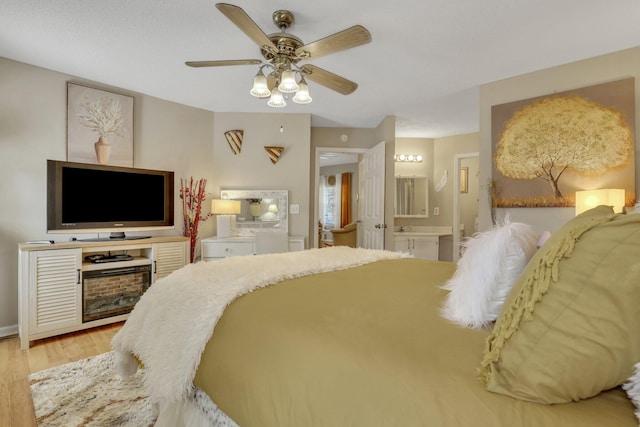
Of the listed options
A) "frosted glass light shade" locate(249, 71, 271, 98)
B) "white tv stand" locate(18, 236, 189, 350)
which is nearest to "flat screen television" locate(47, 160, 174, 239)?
"white tv stand" locate(18, 236, 189, 350)

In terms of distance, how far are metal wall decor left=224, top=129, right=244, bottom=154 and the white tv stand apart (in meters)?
1.81

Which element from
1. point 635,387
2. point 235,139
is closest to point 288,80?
point 635,387

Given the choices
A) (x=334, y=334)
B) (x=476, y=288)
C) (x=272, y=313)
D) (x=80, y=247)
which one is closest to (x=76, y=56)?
(x=80, y=247)

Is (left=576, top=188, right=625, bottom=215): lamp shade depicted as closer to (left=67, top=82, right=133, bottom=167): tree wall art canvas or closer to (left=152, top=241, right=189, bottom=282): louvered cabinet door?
(left=152, top=241, right=189, bottom=282): louvered cabinet door

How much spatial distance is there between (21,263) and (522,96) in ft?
15.3

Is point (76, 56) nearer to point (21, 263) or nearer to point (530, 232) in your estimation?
point (21, 263)

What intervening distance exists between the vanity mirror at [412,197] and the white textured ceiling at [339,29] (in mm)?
2130

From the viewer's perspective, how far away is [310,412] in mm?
786

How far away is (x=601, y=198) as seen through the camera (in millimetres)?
2459

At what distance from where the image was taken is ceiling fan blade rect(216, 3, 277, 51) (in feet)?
5.30

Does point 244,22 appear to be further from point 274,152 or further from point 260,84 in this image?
point 274,152

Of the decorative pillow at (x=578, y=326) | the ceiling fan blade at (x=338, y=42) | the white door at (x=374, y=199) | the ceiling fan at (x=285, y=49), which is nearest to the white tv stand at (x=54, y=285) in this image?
the ceiling fan at (x=285, y=49)

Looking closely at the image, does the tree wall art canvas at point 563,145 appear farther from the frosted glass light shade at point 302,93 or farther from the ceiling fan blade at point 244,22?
the ceiling fan blade at point 244,22

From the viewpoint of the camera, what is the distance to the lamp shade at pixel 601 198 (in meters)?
2.41
